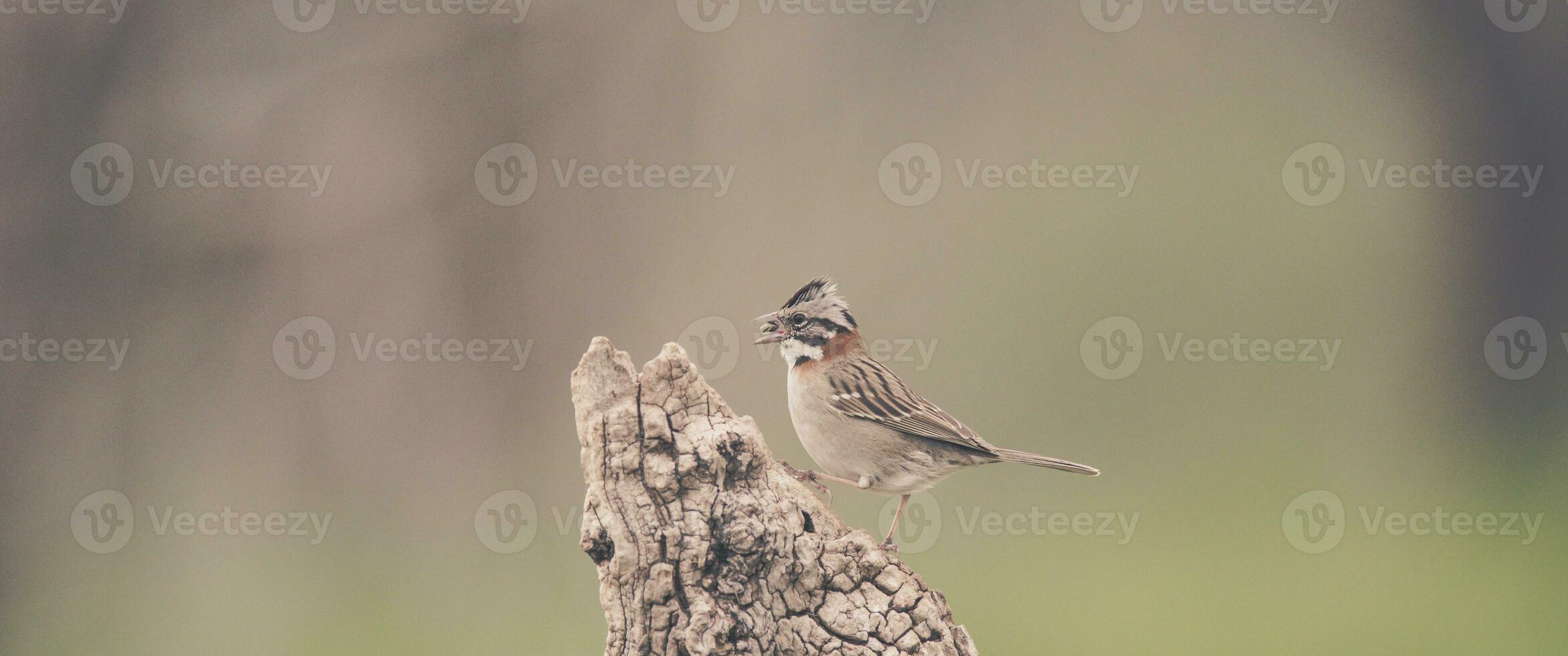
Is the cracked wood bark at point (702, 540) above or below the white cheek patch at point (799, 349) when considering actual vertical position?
below

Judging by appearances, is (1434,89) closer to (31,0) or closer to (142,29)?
(142,29)

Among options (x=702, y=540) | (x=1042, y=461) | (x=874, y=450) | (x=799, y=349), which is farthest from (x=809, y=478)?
(x=702, y=540)

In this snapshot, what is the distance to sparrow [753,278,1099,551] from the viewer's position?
14.7ft

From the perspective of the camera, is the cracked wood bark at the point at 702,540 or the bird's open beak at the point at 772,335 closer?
the cracked wood bark at the point at 702,540

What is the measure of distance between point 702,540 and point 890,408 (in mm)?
1352

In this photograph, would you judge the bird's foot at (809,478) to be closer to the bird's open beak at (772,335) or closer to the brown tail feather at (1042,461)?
the bird's open beak at (772,335)

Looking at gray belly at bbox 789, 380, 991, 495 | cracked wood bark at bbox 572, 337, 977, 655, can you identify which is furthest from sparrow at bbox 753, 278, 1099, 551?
A: cracked wood bark at bbox 572, 337, 977, 655

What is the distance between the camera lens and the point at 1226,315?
8.85 metres

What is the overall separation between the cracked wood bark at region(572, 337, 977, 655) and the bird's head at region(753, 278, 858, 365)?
3.31ft

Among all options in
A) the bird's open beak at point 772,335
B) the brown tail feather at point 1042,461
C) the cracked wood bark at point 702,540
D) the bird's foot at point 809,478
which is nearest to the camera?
the cracked wood bark at point 702,540

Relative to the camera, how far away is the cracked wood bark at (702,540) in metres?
3.38

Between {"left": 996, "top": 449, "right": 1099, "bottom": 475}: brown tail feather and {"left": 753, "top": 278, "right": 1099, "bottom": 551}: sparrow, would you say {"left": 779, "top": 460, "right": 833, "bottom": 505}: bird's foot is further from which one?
{"left": 996, "top": 449, "right": 1099, "bottom": 475}: brown tail feather

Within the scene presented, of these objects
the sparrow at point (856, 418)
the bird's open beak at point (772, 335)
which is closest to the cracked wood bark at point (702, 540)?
the sparrow at point (856, 418)

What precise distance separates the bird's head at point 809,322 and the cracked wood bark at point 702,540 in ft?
3.31
